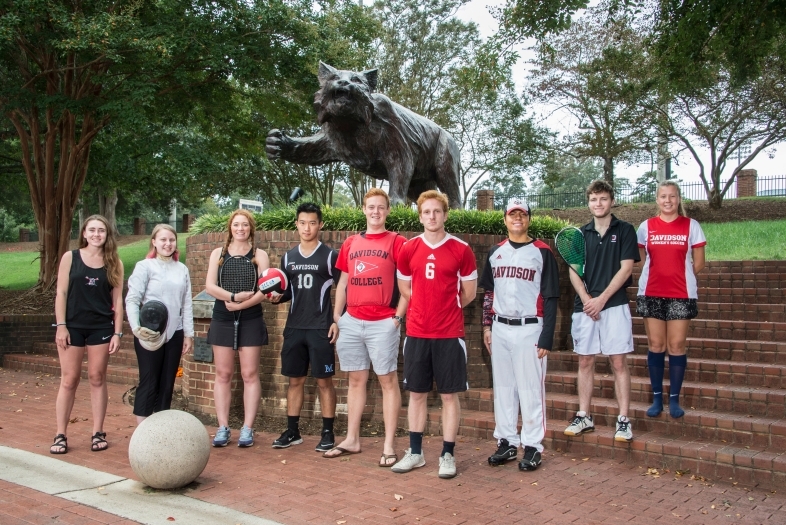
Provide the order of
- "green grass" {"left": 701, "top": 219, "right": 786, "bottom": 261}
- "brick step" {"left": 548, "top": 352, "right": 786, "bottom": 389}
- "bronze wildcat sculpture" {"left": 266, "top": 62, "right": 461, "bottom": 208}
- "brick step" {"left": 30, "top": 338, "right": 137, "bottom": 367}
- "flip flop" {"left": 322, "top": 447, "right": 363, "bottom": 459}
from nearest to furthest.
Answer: "flip flop" {"left": 322, "top": 447, "right": 363, "bottom": 459} → "brick step" {"left": 548, "top": 352, "right": 786, "bottom": 389} → "bronze wildcat sculpture" {"left": 266, "top": 62, "right": 461, "bottom": 208} → "brick step" {"left": 30, "top": 338, "right": 137, "bottom": 367} → "green grass" {"left": 701, "top": 219, "right": 786, "bottom": 261}

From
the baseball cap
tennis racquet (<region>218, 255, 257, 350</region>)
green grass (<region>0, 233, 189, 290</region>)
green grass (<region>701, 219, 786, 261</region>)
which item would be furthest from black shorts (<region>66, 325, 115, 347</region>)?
green grass (<region>0, 233, 189, 290</region>)

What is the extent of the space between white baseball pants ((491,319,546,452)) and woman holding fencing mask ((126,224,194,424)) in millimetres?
2667

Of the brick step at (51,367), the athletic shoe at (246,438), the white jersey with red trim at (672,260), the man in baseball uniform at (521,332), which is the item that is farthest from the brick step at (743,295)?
the brick step at (51,367)

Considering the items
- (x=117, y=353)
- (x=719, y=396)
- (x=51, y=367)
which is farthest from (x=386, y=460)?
(x=51, y=367)

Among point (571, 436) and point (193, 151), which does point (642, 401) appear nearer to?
point (571, 436)

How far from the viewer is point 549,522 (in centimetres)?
407

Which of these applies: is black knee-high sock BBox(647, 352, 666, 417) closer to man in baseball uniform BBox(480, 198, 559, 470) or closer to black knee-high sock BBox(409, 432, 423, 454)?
man in baseball uniform BBox(480, 198, 559, 470)

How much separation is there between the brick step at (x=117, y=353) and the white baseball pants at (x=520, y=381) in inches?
280

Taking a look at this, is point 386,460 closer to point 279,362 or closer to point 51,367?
point 279,362

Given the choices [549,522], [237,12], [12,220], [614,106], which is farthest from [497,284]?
[12,220]

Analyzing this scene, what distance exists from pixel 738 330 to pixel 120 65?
442 inches

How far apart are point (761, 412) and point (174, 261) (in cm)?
513

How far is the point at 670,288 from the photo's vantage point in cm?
548

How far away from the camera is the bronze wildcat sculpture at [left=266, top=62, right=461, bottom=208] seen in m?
7.10
